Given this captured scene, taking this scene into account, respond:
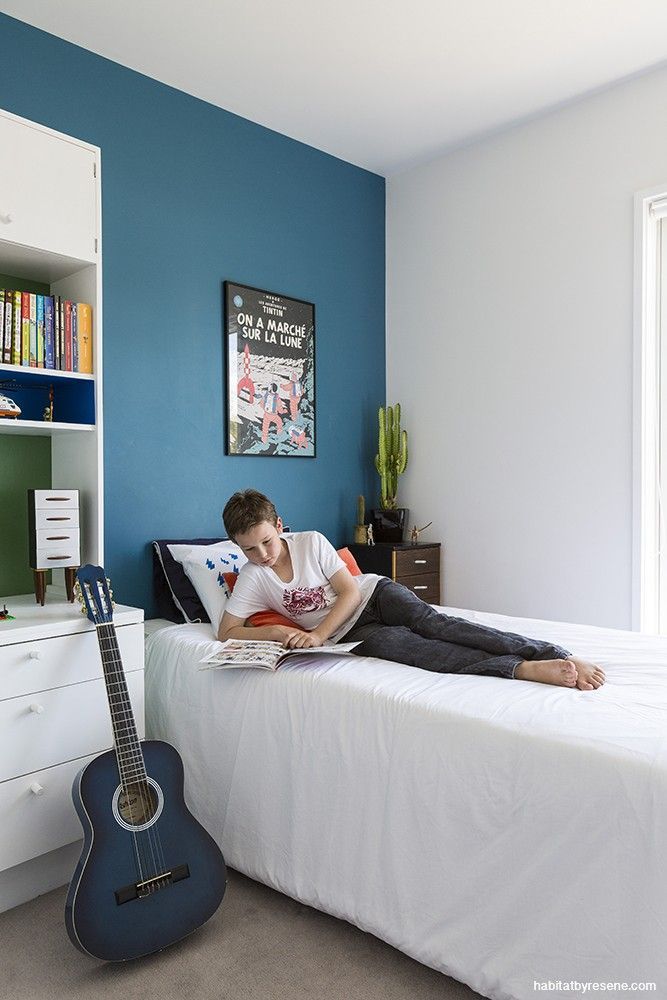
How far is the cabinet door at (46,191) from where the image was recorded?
223cm

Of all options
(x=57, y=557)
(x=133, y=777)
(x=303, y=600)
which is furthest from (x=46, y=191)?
(x=133, y=777)

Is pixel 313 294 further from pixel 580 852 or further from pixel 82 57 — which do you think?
pixel 580 852

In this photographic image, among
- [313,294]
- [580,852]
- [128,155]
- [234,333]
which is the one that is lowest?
[580,852]

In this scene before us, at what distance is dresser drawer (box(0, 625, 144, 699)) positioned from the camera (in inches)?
80.0

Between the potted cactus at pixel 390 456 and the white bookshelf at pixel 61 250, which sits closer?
the white bookshelf at pixel 61 250

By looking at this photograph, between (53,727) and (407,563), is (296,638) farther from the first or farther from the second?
(407,563)

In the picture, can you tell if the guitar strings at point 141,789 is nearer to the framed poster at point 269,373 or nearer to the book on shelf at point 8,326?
the book on shelf at point 8,326

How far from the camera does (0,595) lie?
2.57 meters

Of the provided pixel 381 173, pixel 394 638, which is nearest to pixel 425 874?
pixel 394 638

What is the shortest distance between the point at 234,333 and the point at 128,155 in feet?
2.60

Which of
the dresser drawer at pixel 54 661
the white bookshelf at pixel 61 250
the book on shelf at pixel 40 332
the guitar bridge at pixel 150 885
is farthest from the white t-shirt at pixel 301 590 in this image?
the book on shelf at pixel 40 332

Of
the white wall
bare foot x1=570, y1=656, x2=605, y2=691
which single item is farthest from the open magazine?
the white wall

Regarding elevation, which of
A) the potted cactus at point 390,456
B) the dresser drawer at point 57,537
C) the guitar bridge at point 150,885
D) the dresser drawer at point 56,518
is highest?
the potted cactus at point 390,456

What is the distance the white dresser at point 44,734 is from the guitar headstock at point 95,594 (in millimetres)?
74
